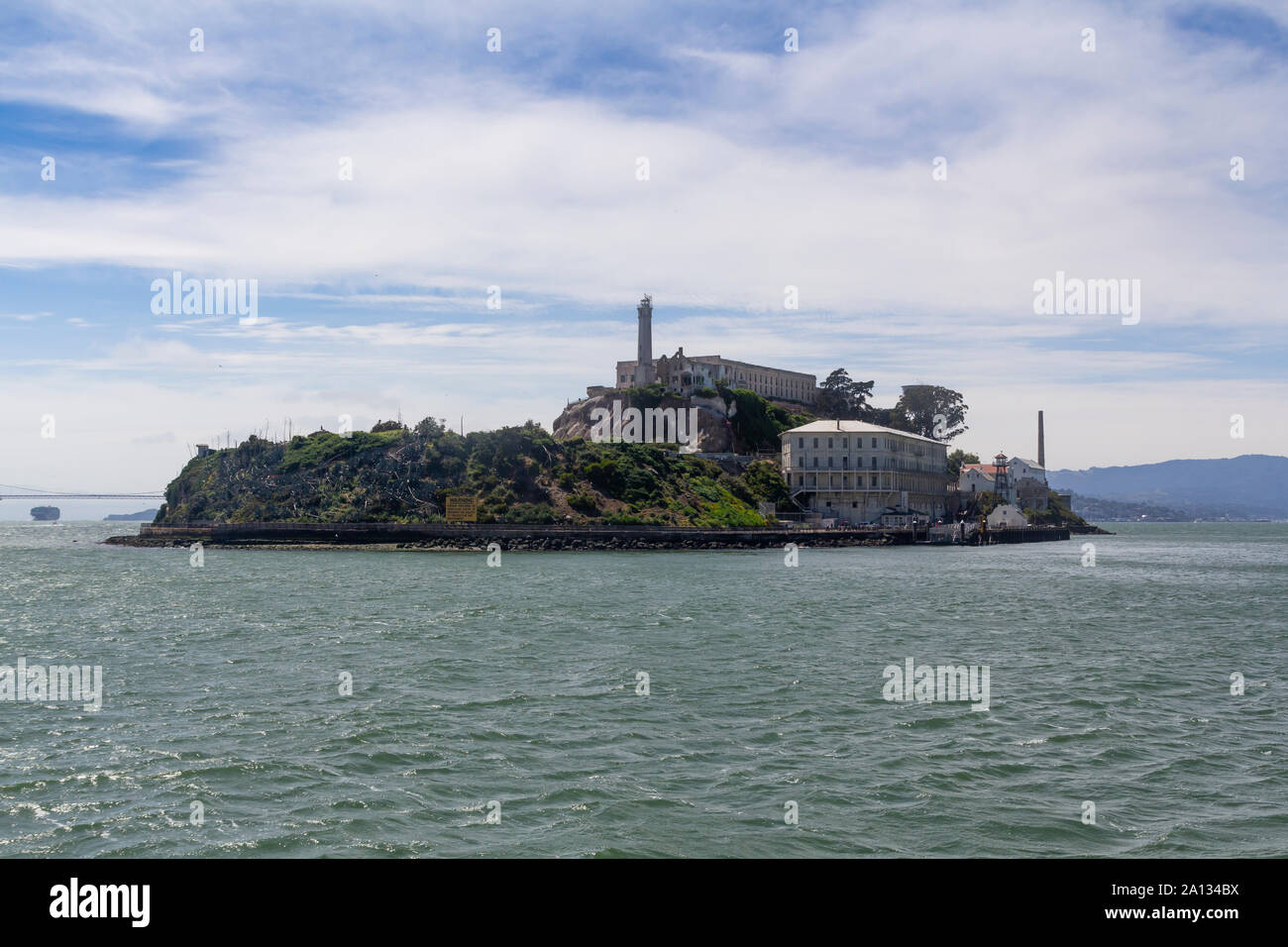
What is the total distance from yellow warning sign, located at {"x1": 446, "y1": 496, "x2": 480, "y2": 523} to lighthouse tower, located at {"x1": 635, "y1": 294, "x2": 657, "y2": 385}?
5266 cm

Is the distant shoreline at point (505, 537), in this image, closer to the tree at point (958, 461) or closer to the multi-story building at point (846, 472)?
the multi-story building at point (846, 472)

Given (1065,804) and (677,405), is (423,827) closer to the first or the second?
(1065,804)

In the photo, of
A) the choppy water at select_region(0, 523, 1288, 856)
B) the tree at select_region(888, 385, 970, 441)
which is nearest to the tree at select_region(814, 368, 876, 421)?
the tree at select_region(888, 385, 970, 441)

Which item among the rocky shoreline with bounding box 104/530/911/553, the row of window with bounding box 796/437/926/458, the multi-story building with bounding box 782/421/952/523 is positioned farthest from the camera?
the row of window with bounding box 796/437/926/458

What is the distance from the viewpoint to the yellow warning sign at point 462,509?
350 ft

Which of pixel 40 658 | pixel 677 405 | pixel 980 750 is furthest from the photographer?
pixel 677 405

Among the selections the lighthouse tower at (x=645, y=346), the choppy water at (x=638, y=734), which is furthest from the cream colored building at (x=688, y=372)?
the choppy water at (x=638, y=734)

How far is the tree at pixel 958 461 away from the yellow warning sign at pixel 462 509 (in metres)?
89.1

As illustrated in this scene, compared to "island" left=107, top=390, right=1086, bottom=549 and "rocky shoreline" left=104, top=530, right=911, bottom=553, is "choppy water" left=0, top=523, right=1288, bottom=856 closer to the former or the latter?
"rocky shoreline" left=104, top=530, right=911, bottom=553

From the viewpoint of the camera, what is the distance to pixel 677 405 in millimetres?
141000

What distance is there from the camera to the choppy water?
1452cm

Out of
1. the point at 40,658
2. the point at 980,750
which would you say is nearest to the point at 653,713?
the point at 980,750

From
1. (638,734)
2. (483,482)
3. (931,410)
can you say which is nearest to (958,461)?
(931,410)
